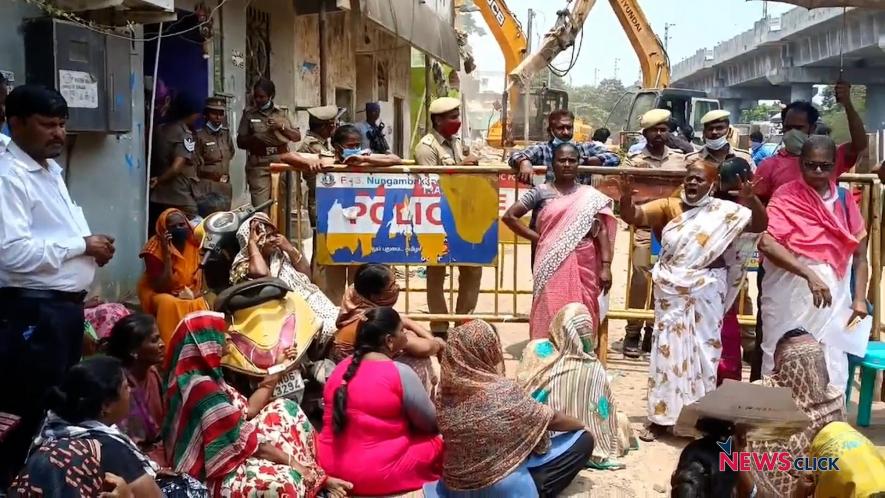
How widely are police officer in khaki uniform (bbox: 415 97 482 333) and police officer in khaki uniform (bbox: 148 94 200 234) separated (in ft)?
6.04

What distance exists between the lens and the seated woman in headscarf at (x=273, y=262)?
17.8ft

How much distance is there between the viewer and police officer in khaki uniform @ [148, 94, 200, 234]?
738 centimetres

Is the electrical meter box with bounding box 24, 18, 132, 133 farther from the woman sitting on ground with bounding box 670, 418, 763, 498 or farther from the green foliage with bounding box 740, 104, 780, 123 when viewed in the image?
the green foliage with bounding box 740, 104, 780, 123

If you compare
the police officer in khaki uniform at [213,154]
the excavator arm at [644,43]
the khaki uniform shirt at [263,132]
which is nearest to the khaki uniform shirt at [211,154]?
the police officer in khaki uniform at [213,154]

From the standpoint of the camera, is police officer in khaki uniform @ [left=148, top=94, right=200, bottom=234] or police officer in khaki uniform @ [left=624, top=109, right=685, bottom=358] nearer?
police officer in khaki uniform @ [left=624, top=109, right=685, bottom=358]

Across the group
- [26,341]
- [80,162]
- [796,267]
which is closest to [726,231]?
[796,267]

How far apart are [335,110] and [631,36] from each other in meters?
17.4

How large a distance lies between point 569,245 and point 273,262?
5.89 ft

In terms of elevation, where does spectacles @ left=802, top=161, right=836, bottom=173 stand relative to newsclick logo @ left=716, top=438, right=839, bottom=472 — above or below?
above

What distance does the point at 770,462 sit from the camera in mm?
3877

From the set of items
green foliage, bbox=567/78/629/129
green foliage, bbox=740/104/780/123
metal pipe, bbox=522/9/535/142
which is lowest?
metal pipe, bbox=522/9/535/142

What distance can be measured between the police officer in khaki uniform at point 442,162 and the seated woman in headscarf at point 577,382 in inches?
79.0

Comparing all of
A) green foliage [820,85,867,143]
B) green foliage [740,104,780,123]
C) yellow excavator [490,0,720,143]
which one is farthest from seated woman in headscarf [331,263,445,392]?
green foliage [740,104,780,123]

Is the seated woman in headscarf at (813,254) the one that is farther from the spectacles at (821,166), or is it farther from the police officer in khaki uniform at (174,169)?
the police officer in khaki uniform at (174,169)
